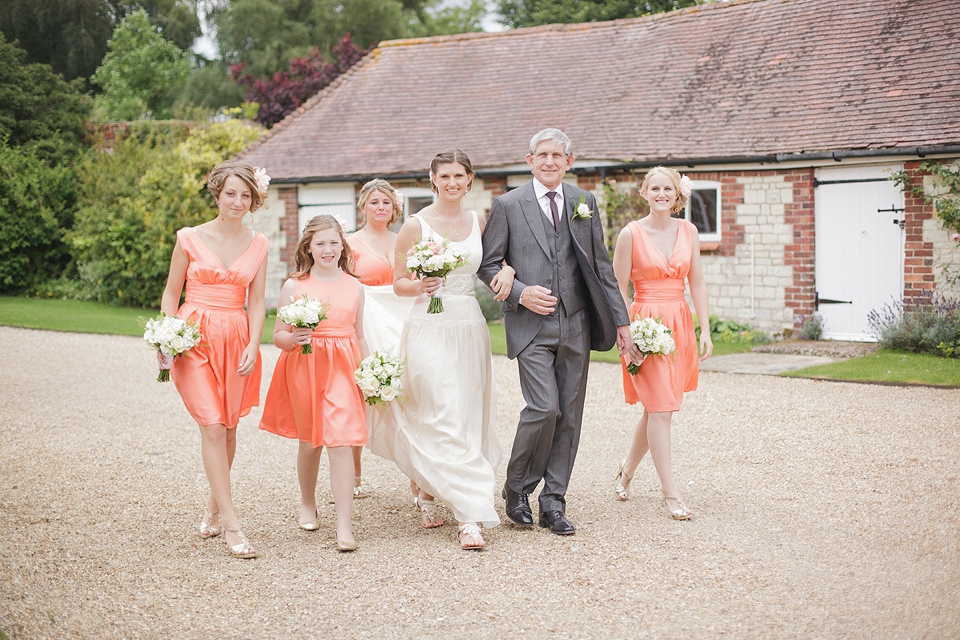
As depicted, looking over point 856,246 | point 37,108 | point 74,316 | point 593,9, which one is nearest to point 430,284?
point 856,246

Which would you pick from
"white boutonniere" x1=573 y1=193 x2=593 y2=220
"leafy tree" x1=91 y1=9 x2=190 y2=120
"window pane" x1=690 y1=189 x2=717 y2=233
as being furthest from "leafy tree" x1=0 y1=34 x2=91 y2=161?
"white boutonniere" x1=573 y1=193 x2=593 y2=220

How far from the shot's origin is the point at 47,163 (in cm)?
2145

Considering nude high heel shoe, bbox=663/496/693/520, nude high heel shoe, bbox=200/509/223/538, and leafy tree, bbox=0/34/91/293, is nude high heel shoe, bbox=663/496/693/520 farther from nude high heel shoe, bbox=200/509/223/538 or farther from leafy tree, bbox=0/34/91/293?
leafy tree, bbox=0/34/91/293

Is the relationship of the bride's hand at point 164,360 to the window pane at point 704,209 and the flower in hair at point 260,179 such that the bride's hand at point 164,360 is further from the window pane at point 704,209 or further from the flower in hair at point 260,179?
the window pane at point 704,209

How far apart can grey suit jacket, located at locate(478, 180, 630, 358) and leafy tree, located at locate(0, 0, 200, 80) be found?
2118 centimetres

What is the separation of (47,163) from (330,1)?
60.8 feet

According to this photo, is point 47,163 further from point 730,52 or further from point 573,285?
point 573,285

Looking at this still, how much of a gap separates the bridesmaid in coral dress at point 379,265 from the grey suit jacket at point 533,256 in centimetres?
135

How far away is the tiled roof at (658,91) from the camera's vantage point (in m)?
13.7

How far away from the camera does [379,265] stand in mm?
6621

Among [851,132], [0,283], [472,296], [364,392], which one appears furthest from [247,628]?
[0,283]

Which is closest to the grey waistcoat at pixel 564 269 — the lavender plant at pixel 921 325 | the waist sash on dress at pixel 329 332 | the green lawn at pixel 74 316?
the waist sash on dress at pixel 329 332

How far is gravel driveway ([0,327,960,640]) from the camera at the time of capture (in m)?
3.88

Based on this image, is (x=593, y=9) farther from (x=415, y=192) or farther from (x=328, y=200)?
(x=328, y=200)
